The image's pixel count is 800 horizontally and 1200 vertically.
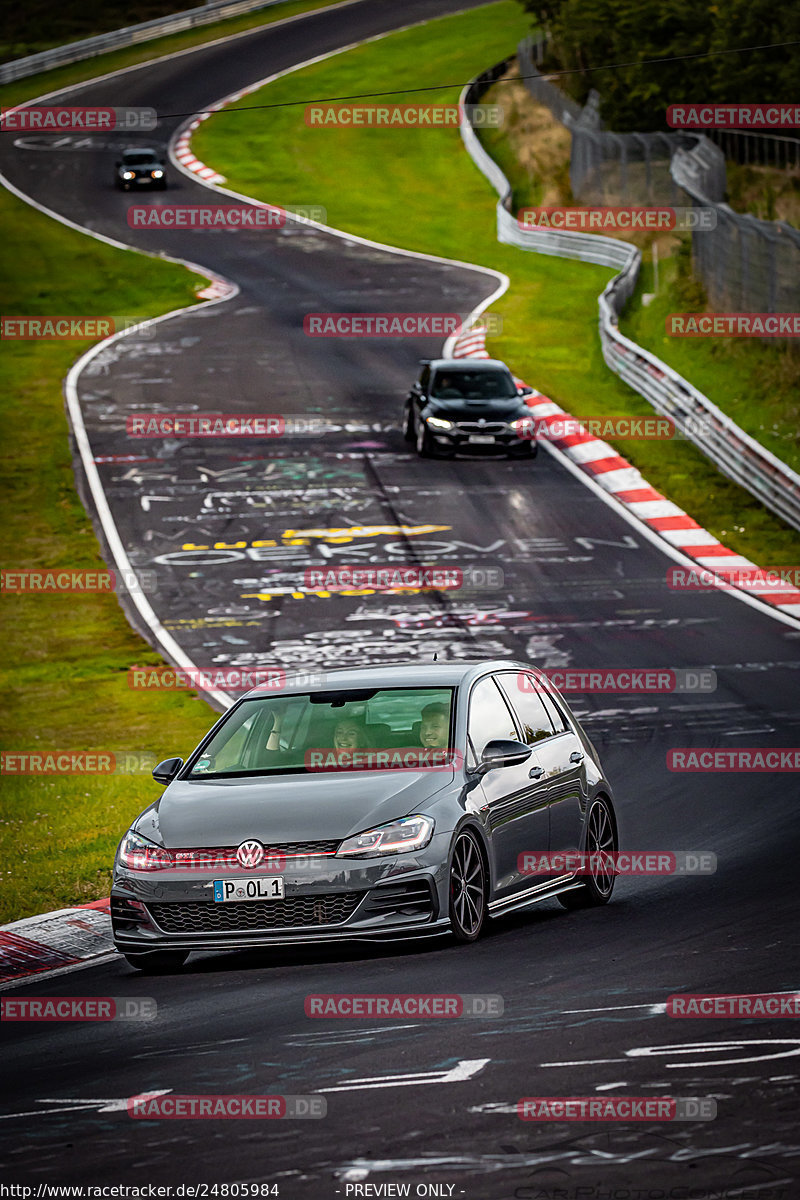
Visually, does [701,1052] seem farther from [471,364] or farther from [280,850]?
[471,364]

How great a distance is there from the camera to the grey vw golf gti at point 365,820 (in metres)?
9.74

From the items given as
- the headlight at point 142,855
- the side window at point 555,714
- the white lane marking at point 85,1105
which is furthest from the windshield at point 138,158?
the white lane marking at point 85,1105

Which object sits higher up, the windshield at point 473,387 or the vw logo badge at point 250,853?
the vw logo badge at point 250,853

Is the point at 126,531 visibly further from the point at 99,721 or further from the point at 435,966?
the point at 435,966

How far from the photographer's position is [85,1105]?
7.60m

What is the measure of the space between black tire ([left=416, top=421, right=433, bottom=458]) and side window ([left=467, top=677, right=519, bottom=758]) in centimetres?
2086

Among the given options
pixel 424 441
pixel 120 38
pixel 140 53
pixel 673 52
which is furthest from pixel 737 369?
pixel 120 38

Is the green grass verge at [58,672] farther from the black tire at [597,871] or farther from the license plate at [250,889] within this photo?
the black tire at [597,871]

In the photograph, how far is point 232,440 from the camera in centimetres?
3462

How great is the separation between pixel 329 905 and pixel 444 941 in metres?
0.82

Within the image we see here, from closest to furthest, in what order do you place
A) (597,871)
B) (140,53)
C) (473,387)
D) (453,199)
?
(597,871)
(473,387)
(453,199)
(140,53)

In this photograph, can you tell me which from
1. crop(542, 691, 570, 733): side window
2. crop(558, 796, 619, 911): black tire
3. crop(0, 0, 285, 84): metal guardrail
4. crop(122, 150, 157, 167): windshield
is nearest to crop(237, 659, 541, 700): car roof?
crop(542, 691, 570, 733): side window

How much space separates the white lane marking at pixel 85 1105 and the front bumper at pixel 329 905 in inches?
82.2

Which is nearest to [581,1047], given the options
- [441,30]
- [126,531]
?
[126,531]
